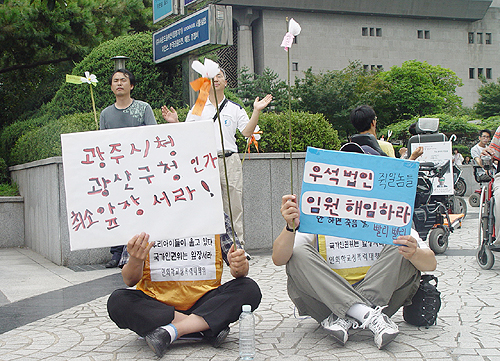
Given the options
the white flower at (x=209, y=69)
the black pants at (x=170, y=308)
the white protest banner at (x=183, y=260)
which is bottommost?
the black pants at (x=170, y=308)

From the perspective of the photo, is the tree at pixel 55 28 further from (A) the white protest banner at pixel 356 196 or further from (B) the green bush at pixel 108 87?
(A) the white protest banner at pixel 356 196

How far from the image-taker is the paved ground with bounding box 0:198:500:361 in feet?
11.0

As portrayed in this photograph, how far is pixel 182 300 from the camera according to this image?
353cm

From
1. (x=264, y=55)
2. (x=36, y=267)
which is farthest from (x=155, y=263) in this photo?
(x=264, y=55)

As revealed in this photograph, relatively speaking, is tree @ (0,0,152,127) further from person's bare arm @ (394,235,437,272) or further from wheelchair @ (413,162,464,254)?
person's bare arm @ (394,235,437,272)

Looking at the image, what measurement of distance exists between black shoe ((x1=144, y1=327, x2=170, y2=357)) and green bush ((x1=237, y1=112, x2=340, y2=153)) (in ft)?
15.8

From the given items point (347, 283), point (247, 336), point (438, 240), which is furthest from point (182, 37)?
point (247, 336)

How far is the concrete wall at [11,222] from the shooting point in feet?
27.9

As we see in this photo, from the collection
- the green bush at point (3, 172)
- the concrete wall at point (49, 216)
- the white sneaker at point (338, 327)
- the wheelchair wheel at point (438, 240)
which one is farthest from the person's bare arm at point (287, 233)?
the green bush at point (3, 172)

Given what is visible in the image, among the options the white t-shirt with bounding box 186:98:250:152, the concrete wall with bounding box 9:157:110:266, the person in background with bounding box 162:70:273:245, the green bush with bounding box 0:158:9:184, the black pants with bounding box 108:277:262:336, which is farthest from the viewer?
the green bush with bounding box 0:158:9:184

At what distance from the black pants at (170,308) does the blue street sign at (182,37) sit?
4.60 meters

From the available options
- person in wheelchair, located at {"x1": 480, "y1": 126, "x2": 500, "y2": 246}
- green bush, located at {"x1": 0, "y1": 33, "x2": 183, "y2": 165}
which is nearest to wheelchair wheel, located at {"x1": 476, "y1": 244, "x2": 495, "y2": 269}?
person in wheelchair, located at {"x1": 480, "y1": 126, "x2": 500, "y2": 246}

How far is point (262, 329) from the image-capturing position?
153 inches

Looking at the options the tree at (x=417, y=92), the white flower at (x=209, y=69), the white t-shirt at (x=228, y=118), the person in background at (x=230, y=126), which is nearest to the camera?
the white flower at (x=209, y=69)
